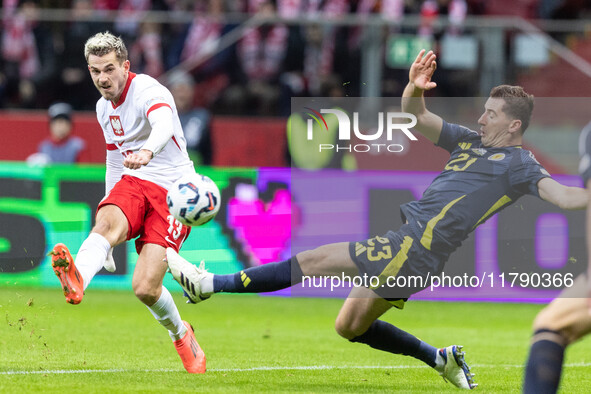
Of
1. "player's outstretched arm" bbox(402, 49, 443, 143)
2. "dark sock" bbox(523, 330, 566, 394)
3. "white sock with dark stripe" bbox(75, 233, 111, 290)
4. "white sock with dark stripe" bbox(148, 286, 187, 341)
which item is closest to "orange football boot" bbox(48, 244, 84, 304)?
"white sock with dark stripe" bbox(75, 233, 111, 290)

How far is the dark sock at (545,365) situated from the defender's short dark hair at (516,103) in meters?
2.30

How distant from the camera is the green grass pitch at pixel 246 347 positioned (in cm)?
673

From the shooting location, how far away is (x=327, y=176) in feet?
41.2

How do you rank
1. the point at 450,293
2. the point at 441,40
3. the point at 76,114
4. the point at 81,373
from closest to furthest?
the point at 81,373
the point at 450,293
the point at 441,40
the point at 76,114

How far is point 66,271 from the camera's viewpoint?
626 cm

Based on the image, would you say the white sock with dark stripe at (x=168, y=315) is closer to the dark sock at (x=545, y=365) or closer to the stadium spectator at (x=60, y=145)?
the dark sock at (x=545, y=365)

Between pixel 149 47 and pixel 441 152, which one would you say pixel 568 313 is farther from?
pixel 149 47

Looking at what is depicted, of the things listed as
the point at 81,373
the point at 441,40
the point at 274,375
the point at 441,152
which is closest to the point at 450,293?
the point at 441,152

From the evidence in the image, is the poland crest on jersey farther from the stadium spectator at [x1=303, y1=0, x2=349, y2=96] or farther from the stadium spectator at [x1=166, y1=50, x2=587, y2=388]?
the stadium spectator at [x1=303, y1=0, x2=349, y2=96]

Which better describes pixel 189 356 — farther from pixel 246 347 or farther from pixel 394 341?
pixel 246 347

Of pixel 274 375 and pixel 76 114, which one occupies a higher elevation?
pixel 76 114

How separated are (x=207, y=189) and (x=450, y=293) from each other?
6.29 m

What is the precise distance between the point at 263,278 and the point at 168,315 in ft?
3.15

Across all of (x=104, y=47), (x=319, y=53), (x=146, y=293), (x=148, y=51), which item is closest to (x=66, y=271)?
(x=146, y=293)
